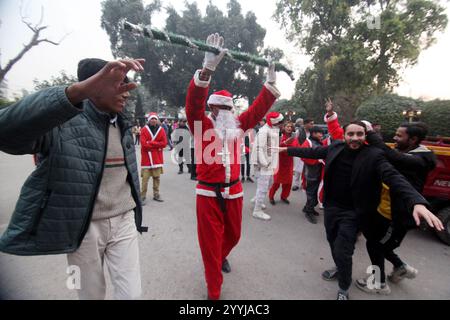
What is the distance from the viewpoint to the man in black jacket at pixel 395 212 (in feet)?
7.46

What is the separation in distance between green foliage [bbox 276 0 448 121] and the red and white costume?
9948 mm

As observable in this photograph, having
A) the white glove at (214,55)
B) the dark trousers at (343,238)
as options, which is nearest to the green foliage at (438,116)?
the dark trousers at (343,238)

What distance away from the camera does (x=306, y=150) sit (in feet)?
9.59

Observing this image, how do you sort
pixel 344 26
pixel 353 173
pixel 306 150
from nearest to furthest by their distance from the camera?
pixel 353 173 → pixel 306 150 → pixel 344 26

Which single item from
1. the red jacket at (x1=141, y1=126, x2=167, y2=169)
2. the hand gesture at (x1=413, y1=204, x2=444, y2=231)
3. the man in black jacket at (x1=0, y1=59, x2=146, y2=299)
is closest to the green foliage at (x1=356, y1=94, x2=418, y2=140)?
the red jacket at (x1=141, y1=126, x2=167, y2=169)

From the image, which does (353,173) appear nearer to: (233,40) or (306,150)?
(306,150)

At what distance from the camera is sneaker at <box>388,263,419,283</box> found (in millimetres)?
2371

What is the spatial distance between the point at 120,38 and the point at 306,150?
71.0 feet

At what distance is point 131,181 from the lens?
1594 millimetres

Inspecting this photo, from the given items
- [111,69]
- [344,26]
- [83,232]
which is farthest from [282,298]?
[344,26]

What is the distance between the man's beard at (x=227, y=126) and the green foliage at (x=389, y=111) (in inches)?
324

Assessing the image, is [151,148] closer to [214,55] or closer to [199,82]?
[199,82]

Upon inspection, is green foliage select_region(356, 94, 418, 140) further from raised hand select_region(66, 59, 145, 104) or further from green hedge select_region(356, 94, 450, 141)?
raised hand select_region(66, 59, 145, 104)

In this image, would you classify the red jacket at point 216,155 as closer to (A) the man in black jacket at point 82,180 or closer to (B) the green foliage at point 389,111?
(A) the man in black jacket at point 82,180
